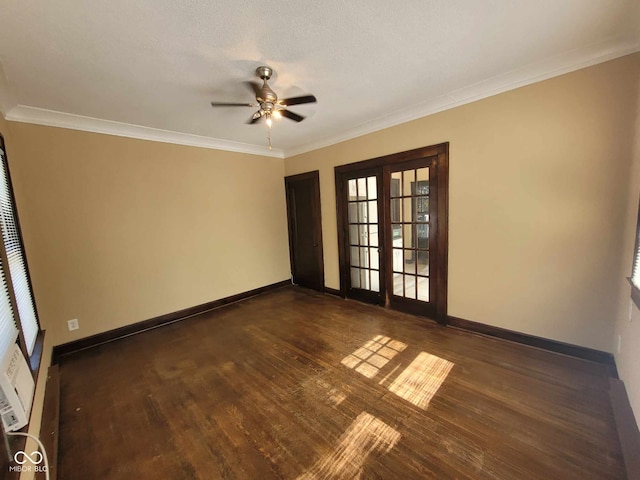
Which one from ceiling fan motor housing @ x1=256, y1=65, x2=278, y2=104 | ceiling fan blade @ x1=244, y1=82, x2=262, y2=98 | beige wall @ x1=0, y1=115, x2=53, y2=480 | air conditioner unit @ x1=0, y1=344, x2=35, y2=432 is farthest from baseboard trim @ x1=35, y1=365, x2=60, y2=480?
ceiling fan blade @ x1=244, y1=82, x2=262, y2=98

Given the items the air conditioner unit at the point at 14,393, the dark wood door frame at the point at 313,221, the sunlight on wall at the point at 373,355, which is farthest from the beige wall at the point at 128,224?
the sunlight on wall at the point at 373,355

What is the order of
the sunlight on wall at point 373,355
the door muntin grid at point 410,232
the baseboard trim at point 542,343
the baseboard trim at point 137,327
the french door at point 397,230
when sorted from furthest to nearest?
the door muntin grid at point 410,232
the french door at point 397,230
the baseboard trim at point 137,327
the sunlight on wall at point 373,355
the baseboard trim at point 542,343

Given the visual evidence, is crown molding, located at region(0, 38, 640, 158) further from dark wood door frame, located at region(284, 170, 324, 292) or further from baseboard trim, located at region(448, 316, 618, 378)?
baseboard trim, located at region(448, 316, 618, 378)

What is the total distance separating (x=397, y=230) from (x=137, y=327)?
3641 mm

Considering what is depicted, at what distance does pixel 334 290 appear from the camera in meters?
4.38

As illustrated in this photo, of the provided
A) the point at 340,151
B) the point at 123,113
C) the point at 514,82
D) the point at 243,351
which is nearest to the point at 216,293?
the point at 243,351

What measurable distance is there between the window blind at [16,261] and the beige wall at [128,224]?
0.24m

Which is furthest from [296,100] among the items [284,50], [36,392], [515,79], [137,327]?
[137,327]

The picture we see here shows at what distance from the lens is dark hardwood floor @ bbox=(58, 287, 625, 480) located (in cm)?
146

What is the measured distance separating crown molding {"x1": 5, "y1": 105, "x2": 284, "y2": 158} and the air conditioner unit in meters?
2.40

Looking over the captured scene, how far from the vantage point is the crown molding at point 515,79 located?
1.93 metres

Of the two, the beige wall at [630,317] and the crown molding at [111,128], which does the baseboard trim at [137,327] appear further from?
the beige wall at [630,317]

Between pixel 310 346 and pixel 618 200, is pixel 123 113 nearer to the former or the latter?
pixel 310 346

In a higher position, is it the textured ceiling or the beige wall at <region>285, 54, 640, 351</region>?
the textured ceiling
